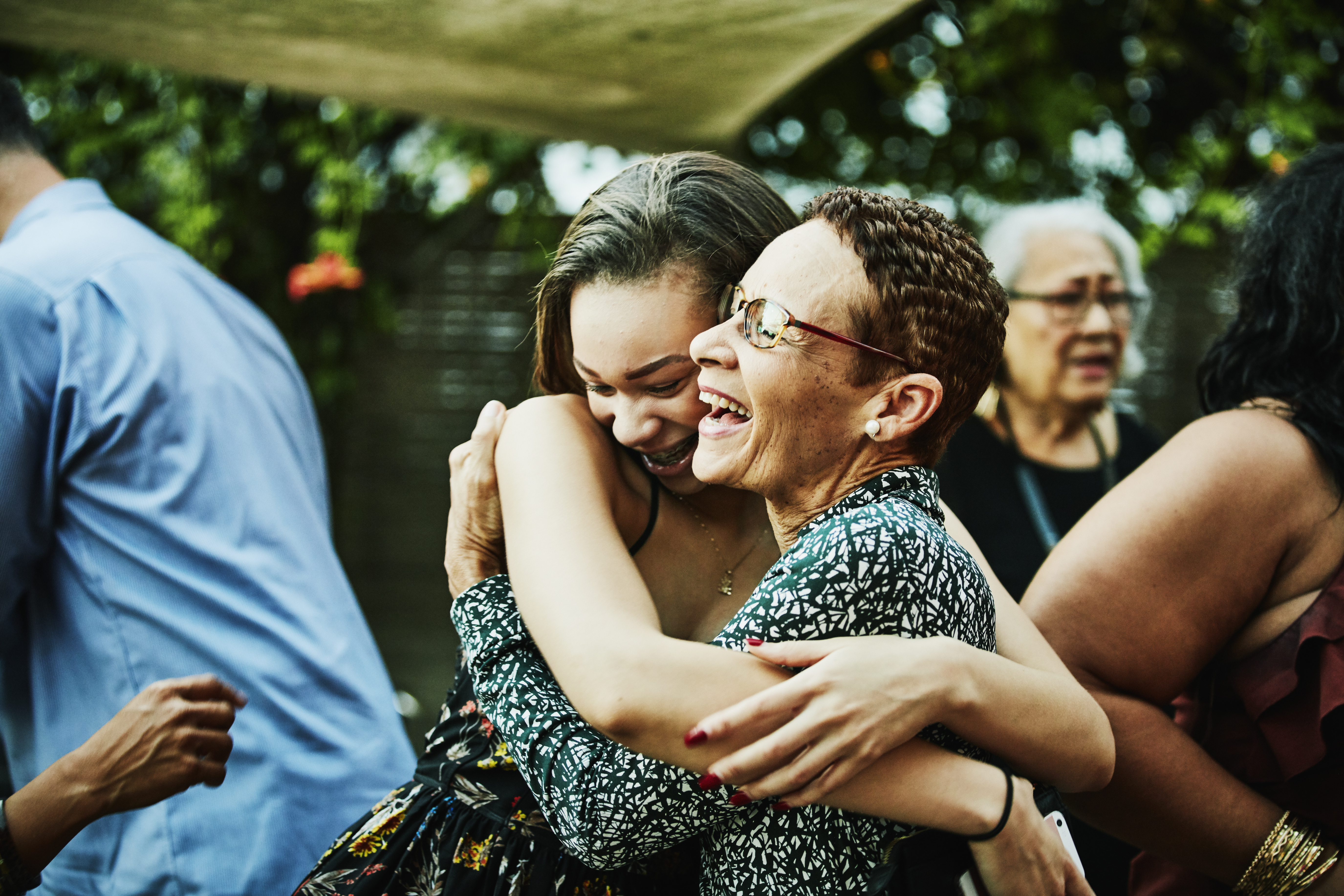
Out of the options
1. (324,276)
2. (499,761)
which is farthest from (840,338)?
(324,276)

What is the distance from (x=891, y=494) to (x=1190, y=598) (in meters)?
0.63

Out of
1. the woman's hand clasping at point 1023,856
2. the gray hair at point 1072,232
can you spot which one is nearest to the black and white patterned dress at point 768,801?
the woman's hand clasping at point 1023,856

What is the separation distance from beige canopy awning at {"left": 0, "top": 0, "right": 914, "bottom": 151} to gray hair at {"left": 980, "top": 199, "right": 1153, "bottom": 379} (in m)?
0.91

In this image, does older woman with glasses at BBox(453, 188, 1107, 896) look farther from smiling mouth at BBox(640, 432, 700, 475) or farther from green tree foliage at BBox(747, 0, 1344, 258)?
green tree foliage at BBox(747, 0, 1344, 258)

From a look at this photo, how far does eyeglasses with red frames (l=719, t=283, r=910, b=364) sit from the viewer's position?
132 centimetres

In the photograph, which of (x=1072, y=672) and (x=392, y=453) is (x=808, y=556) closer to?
(x=1072, y=672)

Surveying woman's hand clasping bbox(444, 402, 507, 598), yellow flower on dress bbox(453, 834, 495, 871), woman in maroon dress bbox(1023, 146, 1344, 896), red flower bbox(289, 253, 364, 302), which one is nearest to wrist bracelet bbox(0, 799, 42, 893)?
yellow flower on dress bbox(453, 834, 495, 871)

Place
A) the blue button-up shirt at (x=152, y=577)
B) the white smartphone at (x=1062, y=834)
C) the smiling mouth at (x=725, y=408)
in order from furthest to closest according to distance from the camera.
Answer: the blue button-up shirt at (x=152, y=577) < the smiling mouth at (x=725, y=408) < the white smartphone at (x=1062, y=834)

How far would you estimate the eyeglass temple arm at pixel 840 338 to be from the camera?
132 centimetres

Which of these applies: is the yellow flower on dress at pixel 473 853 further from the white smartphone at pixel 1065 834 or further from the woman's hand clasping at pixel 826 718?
the white smartphone at pixel 1065 834

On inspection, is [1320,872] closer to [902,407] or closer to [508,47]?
[902,407]

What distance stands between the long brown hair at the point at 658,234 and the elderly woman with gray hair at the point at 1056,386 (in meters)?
1.55

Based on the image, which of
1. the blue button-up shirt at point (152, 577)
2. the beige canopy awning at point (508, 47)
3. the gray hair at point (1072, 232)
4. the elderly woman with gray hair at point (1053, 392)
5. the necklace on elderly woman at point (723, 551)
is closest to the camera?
the necklace on elderly woman at point (723, 551)

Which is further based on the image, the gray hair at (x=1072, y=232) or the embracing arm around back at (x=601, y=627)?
the gray hair at (x=1072, y=232)
